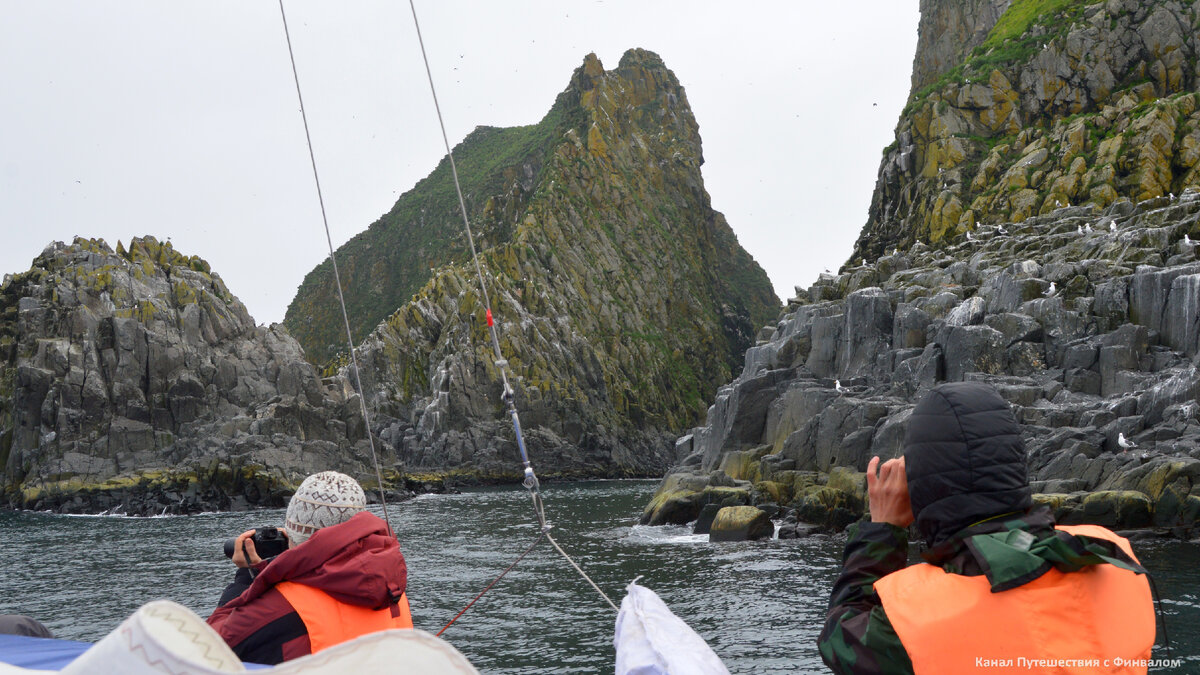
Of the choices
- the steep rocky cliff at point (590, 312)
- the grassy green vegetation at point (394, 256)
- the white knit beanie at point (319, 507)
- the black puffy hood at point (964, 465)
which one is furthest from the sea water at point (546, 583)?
the grassy green vegetation at point (394, 256)

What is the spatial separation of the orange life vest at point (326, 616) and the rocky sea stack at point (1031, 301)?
2354cm

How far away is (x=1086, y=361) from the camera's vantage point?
107ft

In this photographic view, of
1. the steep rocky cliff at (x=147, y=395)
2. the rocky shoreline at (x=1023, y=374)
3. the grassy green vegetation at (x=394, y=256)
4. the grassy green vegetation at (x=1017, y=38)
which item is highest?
the grassy green vegetation at (x=394, y=256)

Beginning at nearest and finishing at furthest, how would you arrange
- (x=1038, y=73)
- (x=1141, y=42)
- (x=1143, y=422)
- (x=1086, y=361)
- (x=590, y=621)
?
(x=590, y=621)
(x=1143, y=422)
(x=1086, y=361)
(x=1141, y=42)
(x=1038, y=73)

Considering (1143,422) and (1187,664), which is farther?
(1143,422)

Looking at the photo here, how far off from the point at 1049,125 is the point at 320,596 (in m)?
71.6

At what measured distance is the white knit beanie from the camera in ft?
13.0

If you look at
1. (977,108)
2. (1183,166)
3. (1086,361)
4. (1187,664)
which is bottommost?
(1187,664)

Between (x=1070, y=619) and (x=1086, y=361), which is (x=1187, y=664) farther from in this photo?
Result: (x=1086, y=361)

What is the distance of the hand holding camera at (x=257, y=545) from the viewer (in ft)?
14.8

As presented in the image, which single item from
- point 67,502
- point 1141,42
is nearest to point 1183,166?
point 1141,42

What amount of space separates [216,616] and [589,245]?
12023 centimetres

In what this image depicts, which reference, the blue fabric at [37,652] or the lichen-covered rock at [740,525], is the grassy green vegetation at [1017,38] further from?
the blue fabric at [37,652]

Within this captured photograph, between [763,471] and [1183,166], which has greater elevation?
[1183,166]
